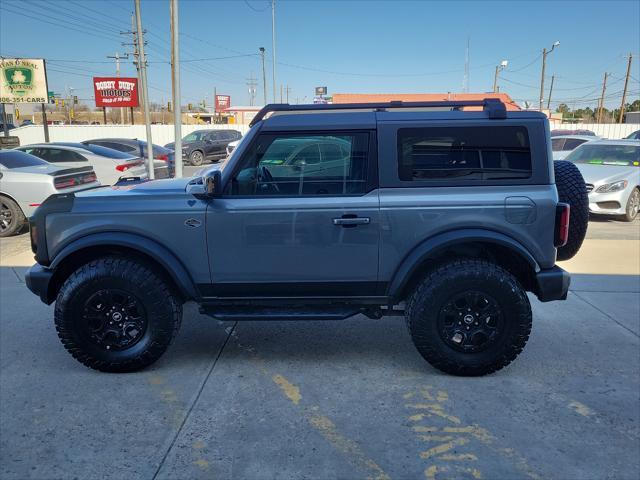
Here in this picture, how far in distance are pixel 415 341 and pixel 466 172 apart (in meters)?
1.25

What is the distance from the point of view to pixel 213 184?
3.60 meters

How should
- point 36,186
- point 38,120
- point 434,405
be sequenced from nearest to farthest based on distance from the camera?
point 434,405
point 36,186
point 38,120

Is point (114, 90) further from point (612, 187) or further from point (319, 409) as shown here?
point (319, 409)

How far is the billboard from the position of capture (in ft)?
80.2

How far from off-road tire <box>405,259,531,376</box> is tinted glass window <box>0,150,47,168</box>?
821 cm

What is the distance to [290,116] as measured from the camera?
3.81 m

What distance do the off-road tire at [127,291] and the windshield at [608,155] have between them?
9.97m

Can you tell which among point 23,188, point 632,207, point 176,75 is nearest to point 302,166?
point 23,188

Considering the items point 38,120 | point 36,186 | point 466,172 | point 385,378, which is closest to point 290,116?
point 466,172

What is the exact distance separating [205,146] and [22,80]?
8.99 m

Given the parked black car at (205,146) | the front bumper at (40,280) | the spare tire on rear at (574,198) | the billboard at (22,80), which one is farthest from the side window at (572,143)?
the billboard at (22,80)

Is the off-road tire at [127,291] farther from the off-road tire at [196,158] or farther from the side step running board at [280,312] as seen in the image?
the off-road tire at [196,158]

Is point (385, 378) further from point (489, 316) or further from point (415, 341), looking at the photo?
point (489, 316)

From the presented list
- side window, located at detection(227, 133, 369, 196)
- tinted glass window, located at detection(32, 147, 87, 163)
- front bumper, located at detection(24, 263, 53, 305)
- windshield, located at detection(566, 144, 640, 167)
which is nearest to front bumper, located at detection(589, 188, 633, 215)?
windshield, located at detection(566, 144, 640, 167)
